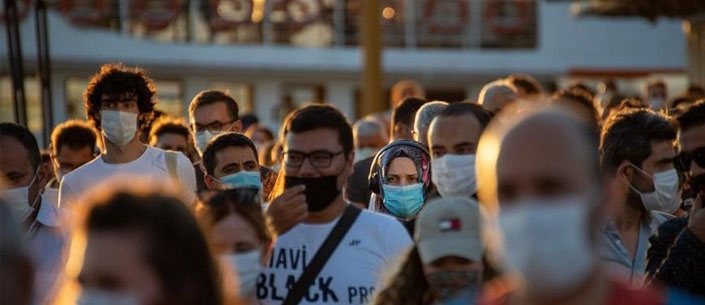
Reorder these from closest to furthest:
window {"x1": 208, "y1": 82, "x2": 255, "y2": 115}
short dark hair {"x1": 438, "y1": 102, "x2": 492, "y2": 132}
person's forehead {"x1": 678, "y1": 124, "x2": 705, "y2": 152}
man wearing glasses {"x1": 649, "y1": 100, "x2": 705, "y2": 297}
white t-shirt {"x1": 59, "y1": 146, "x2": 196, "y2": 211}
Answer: man wearing glasses {"x1": 649, "y1": 100, "x2": 705, "y2": 297} → person's forehead {"x1": 678, "y1": 124, "x2": 705, "y2": 152} → short dark hair {"x1": 438, "y1": 102, "x2": 492, "y2": 132} → white t-shirt {"x1": 59, "y1": 146, "x2": 196, "y2": 211} → window {"x1": 208, "y1": 82, "x2": 255, "y2": 115}

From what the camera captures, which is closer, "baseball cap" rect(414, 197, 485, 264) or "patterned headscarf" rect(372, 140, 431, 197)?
"baseball cap" rect(414, 197, 485, 264)

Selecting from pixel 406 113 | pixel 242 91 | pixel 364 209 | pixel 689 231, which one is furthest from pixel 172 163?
pixel 242 91

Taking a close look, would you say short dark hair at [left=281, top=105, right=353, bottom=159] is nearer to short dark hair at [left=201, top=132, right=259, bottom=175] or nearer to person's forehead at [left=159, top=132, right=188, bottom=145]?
short dark hair at [left=201, top=132, right=259, bottom=175]

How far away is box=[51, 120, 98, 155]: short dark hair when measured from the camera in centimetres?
1057

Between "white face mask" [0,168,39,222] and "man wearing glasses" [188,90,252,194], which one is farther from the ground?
"man wearing glasses" [188,90,252,194]

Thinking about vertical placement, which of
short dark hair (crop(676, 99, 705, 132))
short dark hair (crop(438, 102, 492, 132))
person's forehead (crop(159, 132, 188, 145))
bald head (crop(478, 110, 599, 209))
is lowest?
person's forehead (crop(159, 132, 188, 145))

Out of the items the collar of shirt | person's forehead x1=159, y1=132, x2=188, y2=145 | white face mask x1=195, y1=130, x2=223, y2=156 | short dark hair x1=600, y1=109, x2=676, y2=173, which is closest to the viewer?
short dark hair x1=600, y1=109, x2=676, y2=173

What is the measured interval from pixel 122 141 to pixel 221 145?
571 mm

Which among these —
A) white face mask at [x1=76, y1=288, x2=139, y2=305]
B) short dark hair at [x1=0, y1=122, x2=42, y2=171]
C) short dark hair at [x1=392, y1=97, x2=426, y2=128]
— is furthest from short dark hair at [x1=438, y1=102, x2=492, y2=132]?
white face mask at [x1=76, y1=288, x2=139, y2=305]

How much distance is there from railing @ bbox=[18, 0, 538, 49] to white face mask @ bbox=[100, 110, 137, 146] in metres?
30.8

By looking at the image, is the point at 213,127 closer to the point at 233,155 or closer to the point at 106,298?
the point at 233,155

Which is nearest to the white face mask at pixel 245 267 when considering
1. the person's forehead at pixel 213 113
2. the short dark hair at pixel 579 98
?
the short dark hair at pixel 579 98

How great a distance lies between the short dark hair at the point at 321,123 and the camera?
6.48 m

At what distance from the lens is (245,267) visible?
17.7 feet
